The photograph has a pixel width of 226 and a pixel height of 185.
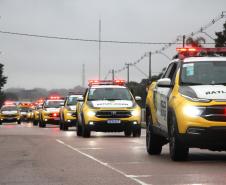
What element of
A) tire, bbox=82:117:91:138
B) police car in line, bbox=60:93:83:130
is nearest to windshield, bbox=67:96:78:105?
police car in line, bbox=60:93:83:130

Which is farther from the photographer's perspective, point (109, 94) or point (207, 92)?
point (109, 94)

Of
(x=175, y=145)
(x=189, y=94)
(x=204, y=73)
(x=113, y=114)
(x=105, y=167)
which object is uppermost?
(x=204, y=73)

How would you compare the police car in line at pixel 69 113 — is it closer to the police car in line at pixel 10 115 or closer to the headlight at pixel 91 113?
the headlight at pixel 91 113

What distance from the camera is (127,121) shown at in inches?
1109

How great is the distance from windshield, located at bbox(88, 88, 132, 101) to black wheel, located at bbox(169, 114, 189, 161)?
44.0ft

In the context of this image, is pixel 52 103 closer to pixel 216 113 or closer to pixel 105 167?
pixel 105 167

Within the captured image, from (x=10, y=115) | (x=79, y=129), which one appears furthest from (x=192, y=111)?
(x=10, y=115)

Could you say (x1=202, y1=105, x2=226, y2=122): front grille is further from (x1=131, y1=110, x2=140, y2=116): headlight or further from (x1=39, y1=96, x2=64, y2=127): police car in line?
(x1=39, y1=96, x2=64, y2=127): police car in line

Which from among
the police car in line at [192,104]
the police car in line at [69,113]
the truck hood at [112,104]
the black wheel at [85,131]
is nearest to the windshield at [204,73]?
the police car in line at [192,104]

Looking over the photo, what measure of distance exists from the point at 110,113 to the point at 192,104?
536 inches

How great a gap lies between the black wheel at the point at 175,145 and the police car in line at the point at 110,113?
41.0ft

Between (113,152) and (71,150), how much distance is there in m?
1.36

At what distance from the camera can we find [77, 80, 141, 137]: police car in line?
92.4ft

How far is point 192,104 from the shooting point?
48.1 feet
